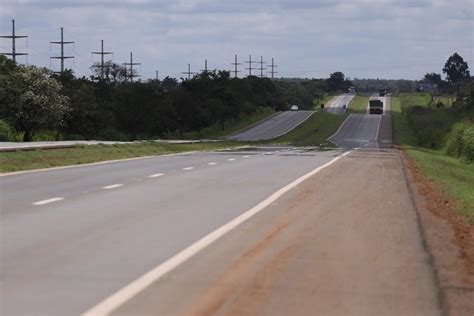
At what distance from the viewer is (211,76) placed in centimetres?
12562

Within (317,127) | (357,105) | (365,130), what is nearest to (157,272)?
(365,130)

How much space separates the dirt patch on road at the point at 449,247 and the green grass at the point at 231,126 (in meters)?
75.7

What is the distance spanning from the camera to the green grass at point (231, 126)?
97438 mm

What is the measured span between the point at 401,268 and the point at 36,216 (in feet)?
21.7

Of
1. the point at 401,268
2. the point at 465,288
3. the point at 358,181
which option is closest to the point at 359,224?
the point at 401,268

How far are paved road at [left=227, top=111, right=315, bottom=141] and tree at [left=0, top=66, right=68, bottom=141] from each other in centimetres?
2519

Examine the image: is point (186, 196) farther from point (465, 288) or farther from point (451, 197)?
point (465, 288)

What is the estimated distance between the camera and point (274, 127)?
354 feet

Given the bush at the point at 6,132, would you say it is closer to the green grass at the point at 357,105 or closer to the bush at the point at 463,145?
the bush at the point at 463,145

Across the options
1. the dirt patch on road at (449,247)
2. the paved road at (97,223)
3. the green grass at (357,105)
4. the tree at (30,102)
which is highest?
the green grass at (357,105)

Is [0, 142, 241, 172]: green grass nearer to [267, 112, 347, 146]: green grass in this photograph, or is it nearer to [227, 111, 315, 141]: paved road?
[227, 111, 315, 141]: paved road

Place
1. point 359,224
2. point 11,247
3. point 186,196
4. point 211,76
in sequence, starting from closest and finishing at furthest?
point 11,247, point 359,224, point 186,196, point 211,76

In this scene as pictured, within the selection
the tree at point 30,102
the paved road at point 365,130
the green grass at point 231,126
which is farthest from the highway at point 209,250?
the green grass at point 231,126

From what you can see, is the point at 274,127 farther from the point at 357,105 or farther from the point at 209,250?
the point at 209,250
